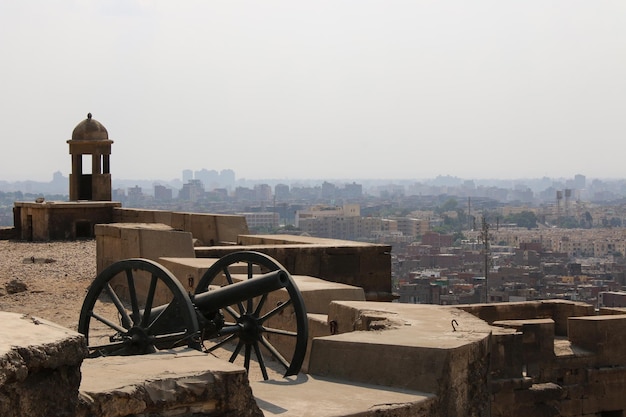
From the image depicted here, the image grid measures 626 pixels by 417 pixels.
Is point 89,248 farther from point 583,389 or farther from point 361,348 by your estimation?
point 361,348

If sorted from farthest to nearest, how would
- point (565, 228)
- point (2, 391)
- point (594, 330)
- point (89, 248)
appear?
point (565, 228) → point (89, 248) → point (594, 330) → point (2, 391)

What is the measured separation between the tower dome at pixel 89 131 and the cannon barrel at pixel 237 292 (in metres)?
21.5

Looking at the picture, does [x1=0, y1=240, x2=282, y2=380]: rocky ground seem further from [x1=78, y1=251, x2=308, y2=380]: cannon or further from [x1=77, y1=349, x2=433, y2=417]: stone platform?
[x1=77, y1=349, x2=433, y2=417]: stone platform

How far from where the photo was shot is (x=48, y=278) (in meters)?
16.7

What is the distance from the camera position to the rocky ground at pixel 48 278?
1338cm

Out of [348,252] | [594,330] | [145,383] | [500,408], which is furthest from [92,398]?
[348,252]

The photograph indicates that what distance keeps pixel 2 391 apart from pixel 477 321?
553cm

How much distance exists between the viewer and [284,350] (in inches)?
401

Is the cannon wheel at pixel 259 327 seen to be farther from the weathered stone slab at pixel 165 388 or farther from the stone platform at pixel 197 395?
the weathered stone slab at pixel 165 388

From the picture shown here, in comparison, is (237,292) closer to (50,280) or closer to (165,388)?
(165,388)

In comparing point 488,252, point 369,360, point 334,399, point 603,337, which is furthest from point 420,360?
point 488,252

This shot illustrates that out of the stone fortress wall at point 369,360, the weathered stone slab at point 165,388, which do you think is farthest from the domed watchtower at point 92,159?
the weathered stone slab at point 165,388

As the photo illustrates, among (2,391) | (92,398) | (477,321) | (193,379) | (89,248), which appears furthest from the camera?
(89,248)

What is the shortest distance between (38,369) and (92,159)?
80.4 ft
